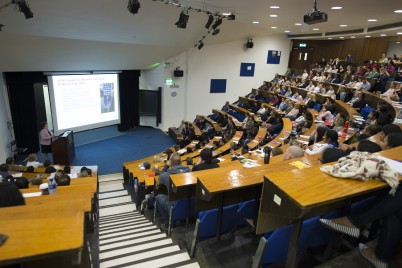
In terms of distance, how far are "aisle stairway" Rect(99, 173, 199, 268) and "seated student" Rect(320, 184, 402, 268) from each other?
136 cm

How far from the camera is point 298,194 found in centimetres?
154

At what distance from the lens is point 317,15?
4.61 metres

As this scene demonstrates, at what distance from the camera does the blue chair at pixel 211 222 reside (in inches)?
102

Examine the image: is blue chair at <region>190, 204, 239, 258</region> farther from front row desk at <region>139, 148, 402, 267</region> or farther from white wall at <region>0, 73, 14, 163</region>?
white wall at <region>0, 73, 14, 163</region>

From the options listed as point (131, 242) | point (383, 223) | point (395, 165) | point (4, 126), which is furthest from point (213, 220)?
point (4, 126)

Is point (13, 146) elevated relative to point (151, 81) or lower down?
lower down

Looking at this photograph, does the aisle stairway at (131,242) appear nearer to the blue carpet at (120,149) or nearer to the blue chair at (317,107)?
the blue carpet at (120,149)

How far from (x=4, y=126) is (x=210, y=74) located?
8365mm

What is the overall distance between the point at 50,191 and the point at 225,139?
5563 millimetres

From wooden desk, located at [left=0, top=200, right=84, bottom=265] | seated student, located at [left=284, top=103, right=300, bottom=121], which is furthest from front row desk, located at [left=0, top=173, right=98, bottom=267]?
seated student, located at [left=284, top=103, right=300, bottom=121]

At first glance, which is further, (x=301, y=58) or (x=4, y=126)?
(x=301, y=58)

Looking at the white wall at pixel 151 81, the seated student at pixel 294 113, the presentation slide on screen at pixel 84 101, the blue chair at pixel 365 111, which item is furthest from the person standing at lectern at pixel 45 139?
the blue chair at pixel 365 111

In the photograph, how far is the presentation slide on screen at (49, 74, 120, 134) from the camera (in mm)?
9109

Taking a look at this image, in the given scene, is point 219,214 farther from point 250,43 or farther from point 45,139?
point 250,43
